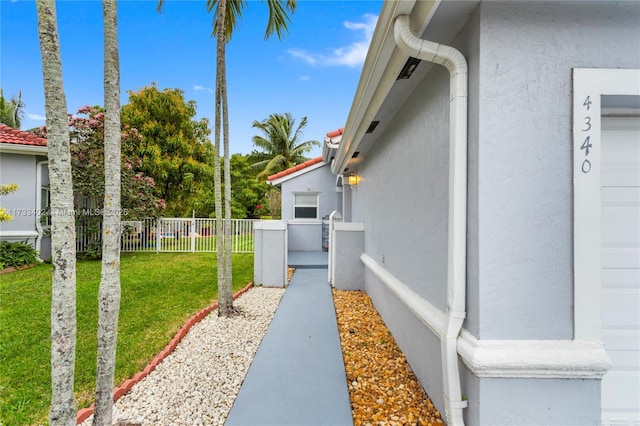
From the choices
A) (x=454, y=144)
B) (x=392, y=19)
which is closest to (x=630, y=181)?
(x=454, y=144)

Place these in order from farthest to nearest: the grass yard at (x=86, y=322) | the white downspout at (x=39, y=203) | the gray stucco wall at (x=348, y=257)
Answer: the white downspout at (x=39, y=203) < the gray stucco wall at (x=348, y=257) < the grass yard at (x=86, y=322)

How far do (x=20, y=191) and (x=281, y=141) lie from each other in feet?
66.6

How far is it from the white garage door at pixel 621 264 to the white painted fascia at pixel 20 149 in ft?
49.0

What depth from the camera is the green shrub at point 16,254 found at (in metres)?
9.55

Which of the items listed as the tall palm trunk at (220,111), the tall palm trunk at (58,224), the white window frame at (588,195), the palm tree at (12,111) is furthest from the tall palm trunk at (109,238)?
the palm tree at (12,111)

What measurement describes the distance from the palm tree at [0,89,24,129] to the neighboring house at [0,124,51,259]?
18.2 metres

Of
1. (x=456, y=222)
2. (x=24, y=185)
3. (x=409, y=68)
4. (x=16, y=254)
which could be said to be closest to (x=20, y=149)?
(x=24, y=185)

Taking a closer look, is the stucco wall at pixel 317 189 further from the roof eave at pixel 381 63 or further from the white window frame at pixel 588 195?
the white window frame at pixel 588 195

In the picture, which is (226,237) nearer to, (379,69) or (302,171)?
(379,69)

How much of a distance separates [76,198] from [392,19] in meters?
14.8

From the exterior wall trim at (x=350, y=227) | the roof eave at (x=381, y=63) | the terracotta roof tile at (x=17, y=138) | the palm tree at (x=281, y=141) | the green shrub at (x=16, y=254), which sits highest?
the palm tree at (x=281, y=141)

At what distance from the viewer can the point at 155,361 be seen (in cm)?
368

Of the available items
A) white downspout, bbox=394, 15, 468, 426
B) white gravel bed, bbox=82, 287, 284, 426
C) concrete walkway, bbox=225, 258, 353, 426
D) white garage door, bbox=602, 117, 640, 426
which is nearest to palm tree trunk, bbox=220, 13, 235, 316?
white gravel bed, bbox=82, 287, 284, 426

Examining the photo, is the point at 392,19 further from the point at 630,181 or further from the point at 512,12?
the point at 630,181
